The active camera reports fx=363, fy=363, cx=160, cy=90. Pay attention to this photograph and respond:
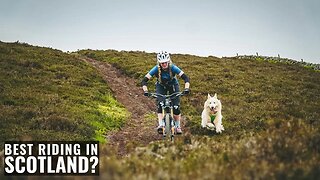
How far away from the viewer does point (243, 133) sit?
39.6 feet

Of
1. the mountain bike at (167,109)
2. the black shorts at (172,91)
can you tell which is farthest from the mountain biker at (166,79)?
the mountain bike at (167,109)

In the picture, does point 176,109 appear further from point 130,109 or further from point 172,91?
point 130,109

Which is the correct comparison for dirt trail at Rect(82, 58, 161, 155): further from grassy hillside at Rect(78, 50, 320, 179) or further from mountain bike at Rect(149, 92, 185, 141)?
grassy hillside at Rect(78, 50, 320, 179)

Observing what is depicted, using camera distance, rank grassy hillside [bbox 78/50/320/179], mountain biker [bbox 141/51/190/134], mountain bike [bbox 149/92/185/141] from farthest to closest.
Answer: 1. mountain biker [bbox 141/51/190/134]
2. mountain bike [bbox 149/92/185/141]
3. grassy hillside [bbox 78/50/320/179]

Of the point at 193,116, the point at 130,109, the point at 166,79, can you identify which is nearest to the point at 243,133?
the point at 166,79

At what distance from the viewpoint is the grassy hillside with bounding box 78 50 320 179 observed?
5.70 metres

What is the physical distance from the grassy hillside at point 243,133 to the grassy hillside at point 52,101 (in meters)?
3.37

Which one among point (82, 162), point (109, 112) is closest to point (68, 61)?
point (109, 112)

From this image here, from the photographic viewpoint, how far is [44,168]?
24.7ft

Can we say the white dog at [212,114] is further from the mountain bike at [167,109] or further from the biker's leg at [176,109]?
the mountain bike at [167,109]

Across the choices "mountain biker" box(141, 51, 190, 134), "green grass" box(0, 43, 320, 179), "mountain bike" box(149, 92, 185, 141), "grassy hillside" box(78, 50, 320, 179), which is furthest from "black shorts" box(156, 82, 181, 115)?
"grassy hillside" box(78, 50, 320, 179)

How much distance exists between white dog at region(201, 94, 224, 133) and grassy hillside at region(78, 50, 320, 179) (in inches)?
15.1

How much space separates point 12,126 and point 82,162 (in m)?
8.03

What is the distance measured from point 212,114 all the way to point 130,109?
8034 mm
